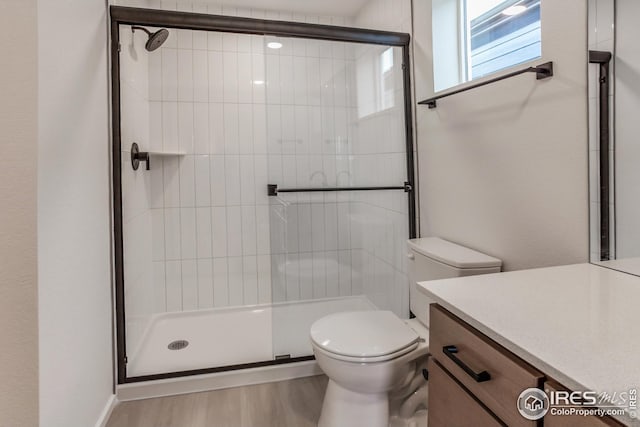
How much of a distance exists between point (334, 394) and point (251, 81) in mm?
2353

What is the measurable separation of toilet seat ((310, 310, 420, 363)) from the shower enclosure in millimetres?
620

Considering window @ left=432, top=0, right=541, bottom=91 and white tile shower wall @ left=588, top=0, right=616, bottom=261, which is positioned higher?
window @ left=432, top=0, right=541, bottom=91

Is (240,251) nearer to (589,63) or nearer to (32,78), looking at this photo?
(32,78)

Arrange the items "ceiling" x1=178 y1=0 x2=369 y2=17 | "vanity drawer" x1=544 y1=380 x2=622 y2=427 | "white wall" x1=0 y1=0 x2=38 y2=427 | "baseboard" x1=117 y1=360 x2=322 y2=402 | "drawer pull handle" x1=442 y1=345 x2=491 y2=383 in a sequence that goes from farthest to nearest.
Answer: "ceiling" x1=178 y1=0 x2=369 y2=17 → "baseboard" x1=117 y1=360 x2=322 y2=402 → "white wall" x1=0 y1=0 x2=38 y2=427 → "drawer pull handle" x1=442 y1=345 x2=491 y2=383 → "vanity drawer" x1=544 y1=380 x2=622 y2=427

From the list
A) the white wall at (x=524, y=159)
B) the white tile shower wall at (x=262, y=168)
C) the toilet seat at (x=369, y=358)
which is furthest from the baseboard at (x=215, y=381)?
the white wall at (x=524, y=159)

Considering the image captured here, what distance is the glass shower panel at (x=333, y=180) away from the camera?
7.22ft

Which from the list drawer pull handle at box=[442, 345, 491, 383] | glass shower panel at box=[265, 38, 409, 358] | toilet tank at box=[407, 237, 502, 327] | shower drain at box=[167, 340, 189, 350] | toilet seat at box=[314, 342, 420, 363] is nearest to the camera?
→ drawer pull handle at box=[442, 345, 491, 383]

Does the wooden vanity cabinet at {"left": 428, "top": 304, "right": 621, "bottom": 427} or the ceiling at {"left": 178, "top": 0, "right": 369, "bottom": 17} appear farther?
the ceiling at {"left": 178, "top": 0, "right": 369, "bottom": 17}

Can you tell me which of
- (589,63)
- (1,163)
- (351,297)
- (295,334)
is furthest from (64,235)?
(589,63)

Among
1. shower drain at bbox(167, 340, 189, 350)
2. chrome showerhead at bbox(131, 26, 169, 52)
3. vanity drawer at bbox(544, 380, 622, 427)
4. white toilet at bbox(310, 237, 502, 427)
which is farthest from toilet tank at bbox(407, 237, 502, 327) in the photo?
chrome showerhead at bbox(131, 26, 169, 52)

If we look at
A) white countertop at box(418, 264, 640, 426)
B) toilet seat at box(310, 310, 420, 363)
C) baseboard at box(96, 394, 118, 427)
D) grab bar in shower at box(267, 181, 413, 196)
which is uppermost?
grab bar in shower at box(267, 181, 413, 196)

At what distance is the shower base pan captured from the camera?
2.13m

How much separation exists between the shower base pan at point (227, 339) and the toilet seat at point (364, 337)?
566 millimetres

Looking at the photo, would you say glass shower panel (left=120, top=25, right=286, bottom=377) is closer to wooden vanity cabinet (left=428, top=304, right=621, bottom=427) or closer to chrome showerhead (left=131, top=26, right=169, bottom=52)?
chrome showerhead (left=131, top=26, right=169, bottom=52)
